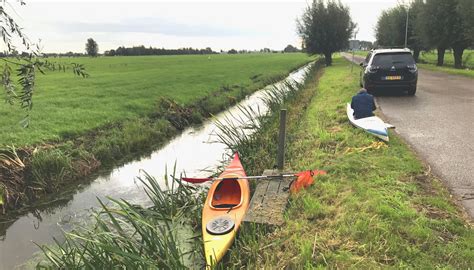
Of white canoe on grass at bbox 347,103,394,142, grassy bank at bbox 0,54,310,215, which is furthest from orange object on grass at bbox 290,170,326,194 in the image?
grassy bank at bbox 0,54,310,215

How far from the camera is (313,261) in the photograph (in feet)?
12.7

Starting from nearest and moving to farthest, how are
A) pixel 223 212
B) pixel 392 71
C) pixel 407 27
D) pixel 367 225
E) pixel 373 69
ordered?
pixel 367 225 → pixel 223 212 → pixel 392 71 → pixel 373 69 → pixel 407 27

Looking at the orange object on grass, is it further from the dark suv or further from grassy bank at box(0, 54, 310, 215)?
the dark suv

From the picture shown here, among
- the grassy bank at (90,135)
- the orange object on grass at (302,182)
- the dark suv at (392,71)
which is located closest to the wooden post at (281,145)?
the orange object on grass at (302,182)

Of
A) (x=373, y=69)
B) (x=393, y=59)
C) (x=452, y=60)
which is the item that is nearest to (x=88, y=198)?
(x=373, y=69)

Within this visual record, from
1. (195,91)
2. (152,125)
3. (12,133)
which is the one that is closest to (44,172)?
(12,133)

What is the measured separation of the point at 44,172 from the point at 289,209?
18.8 ft

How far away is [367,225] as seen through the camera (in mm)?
4383

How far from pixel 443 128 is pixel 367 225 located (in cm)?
568

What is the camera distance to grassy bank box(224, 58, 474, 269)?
383 cm

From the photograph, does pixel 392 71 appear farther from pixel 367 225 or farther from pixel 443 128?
pixel 367 225

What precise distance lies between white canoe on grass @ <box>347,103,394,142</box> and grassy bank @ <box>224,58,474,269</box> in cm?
88

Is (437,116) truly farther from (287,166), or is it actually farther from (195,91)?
(195,91)

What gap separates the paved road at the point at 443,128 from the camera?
576 cm
